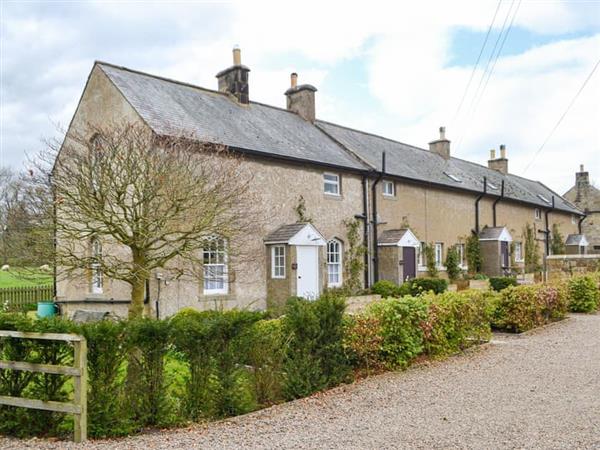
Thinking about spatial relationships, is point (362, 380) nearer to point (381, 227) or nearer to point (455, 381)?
point (455, 381)

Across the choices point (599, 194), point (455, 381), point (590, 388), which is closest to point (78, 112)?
point (455, 381)

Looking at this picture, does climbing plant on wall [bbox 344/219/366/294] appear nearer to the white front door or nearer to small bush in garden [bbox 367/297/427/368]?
the white front door

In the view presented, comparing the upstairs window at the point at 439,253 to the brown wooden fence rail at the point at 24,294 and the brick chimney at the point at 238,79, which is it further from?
the brown wooden fence rail at the point at 24,294

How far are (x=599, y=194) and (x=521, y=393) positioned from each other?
5100cm

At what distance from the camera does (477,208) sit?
103ft

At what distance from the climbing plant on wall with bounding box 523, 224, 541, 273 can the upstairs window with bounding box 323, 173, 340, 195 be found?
19.3 metres

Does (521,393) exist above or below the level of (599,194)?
below

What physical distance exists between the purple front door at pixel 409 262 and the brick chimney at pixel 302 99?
727 cm

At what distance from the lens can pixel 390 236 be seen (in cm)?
2373

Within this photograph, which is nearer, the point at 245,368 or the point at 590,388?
the point at 245,368

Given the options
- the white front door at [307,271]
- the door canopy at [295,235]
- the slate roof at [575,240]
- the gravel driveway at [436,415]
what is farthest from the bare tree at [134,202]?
the slate roof at [575,240]

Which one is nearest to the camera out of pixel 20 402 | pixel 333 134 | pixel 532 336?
pixel 20 402

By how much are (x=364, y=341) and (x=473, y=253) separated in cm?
2341

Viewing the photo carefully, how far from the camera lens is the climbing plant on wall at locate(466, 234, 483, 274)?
1203 inches
